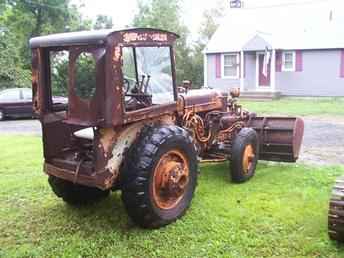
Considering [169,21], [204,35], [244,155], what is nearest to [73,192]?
[244,155]

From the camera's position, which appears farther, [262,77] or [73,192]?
[262,77]

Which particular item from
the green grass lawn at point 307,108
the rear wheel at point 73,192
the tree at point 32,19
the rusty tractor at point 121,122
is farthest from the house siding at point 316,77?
the rear wheel at point 73,192

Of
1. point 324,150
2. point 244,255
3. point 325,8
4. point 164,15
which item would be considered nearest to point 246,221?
point 244,255

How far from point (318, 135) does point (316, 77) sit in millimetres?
11291

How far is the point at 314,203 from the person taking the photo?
4902mm

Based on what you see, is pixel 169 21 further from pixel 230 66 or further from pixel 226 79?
pixel 226 79

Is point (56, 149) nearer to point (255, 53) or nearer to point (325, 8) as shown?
point (255, 53)

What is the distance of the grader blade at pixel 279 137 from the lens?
6.32 m

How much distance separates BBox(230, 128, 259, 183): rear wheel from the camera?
567cm

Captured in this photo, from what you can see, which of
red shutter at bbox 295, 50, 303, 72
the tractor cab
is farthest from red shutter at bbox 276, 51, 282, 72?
the tractor cab

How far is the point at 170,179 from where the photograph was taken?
4266 millimetres

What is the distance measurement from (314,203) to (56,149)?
9.85 feet

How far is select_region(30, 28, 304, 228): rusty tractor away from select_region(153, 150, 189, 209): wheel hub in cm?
1

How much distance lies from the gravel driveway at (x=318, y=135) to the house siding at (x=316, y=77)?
7635mm
